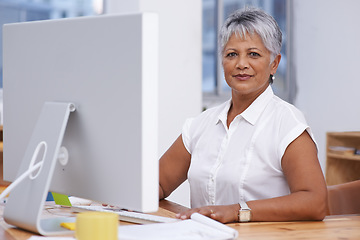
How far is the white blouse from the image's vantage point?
191 cm

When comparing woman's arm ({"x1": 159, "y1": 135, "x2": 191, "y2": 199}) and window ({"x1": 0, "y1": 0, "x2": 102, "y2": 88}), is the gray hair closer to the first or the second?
woman's arm ({"x1": 159, "y1": 135, "x2": 191, "y2": 199})

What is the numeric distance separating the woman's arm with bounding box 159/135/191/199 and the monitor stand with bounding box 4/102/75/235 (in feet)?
2.61

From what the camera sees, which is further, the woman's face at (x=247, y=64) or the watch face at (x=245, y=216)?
the woman's face at (x=247, y=64)

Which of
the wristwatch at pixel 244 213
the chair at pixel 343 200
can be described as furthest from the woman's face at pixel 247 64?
the wristwatch at pixel 244 213

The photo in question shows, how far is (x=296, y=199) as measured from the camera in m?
1.68

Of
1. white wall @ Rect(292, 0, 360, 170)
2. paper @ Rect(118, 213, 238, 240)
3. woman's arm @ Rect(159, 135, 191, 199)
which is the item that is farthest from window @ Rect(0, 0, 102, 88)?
paper @ Rect(118, 213, 238, 240)

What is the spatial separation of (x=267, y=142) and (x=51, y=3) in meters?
3.17

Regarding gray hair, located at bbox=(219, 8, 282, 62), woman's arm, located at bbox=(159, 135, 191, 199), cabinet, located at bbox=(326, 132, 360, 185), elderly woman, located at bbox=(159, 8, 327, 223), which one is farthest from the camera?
cabinet, located at bbox=(326, 132, 360, 185)

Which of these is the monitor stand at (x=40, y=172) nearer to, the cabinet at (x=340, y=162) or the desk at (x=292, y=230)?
the desk at (x=292, y=230)

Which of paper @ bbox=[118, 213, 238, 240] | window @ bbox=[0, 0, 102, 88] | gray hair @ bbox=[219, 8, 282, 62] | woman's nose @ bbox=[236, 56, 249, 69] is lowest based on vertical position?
paper @ bbox=[118, 213, 238, 240]

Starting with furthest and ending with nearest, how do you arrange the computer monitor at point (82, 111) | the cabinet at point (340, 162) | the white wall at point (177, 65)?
the cabinet at point (340, 162) → the white wall at point (177, 65) → the computer monitor at point (82, 111)

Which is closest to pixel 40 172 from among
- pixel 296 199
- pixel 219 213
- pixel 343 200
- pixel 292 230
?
pixel 219 213

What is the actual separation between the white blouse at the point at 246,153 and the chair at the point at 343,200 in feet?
0.63

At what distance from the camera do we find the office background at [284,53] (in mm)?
4098
